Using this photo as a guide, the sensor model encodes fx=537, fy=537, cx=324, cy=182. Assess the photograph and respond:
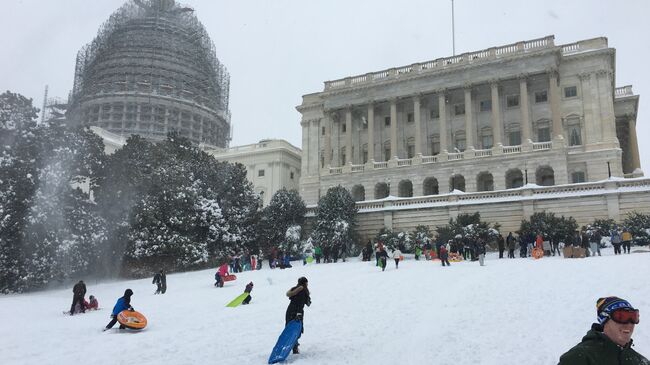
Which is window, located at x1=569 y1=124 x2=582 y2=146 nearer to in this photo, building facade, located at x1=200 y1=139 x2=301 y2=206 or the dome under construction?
building facade, located at x1=200 y1=139 x2=301 y2=206

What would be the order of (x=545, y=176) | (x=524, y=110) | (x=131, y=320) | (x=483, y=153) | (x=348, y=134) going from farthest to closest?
1. (x=348, y=134)
2. (x=483, y=153)
3. (x=524, y=110)
4. (x=545, y=176)
5. (x=131, y=320)

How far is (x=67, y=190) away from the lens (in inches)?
1407

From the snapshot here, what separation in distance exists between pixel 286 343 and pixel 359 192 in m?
49.8

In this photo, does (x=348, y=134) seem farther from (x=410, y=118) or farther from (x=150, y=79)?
(x=150, y=79)

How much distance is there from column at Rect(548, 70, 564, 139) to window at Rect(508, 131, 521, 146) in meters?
4.38

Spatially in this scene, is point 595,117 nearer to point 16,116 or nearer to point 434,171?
point 434,171

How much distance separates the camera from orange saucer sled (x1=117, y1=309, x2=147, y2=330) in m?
15.4

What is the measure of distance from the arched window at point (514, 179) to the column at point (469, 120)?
451 cm

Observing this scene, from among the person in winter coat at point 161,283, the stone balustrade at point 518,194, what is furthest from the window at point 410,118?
the person in winter coat at point 161,283

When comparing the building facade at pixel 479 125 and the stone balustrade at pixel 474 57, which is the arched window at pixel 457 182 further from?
the stone balustrade at pixel 474 57

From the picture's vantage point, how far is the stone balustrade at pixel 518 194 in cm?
3847

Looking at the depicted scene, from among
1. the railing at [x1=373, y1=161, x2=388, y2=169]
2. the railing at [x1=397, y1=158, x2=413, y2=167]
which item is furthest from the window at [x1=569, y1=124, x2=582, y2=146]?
the railing at [x1=373, y1=161, x2=388, y2=169]

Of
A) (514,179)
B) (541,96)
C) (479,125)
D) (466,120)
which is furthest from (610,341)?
(541,96)

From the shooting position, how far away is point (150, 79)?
9219 centimetres
